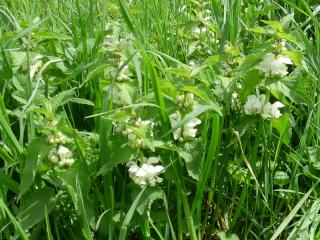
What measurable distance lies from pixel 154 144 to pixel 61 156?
0.19 meters

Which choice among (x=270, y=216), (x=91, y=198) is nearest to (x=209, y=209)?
(x=270, y=216)

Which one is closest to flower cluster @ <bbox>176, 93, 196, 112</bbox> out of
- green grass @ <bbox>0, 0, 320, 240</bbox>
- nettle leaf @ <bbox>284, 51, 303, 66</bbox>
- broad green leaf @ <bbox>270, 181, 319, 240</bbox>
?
green grass @ <bbox>0, 0, 320, 240</bbox>

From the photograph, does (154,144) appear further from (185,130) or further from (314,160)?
(314,160)

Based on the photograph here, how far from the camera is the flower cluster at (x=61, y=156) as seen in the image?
1.33 m

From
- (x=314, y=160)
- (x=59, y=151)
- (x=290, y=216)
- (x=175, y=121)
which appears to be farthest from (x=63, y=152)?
(x=314, y=160)

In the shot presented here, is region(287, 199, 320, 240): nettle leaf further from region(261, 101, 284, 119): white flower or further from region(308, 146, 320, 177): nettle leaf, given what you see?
region(261, 101, 284, 119): white flower

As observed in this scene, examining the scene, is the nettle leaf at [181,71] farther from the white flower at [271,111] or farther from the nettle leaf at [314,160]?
the nettle leaf at [314,160]

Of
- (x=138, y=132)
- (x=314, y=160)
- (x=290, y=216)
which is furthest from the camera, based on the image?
(x=314, y=160)

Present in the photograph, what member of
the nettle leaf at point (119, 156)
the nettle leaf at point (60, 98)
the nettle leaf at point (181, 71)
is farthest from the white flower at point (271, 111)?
the nettle leaf at point (60, 98)

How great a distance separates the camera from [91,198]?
1463 millimetres

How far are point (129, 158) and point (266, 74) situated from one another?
36 centimetres

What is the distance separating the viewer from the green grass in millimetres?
1359

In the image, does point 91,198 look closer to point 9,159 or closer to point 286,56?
point 9,159

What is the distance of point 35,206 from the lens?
1382 millimetres
